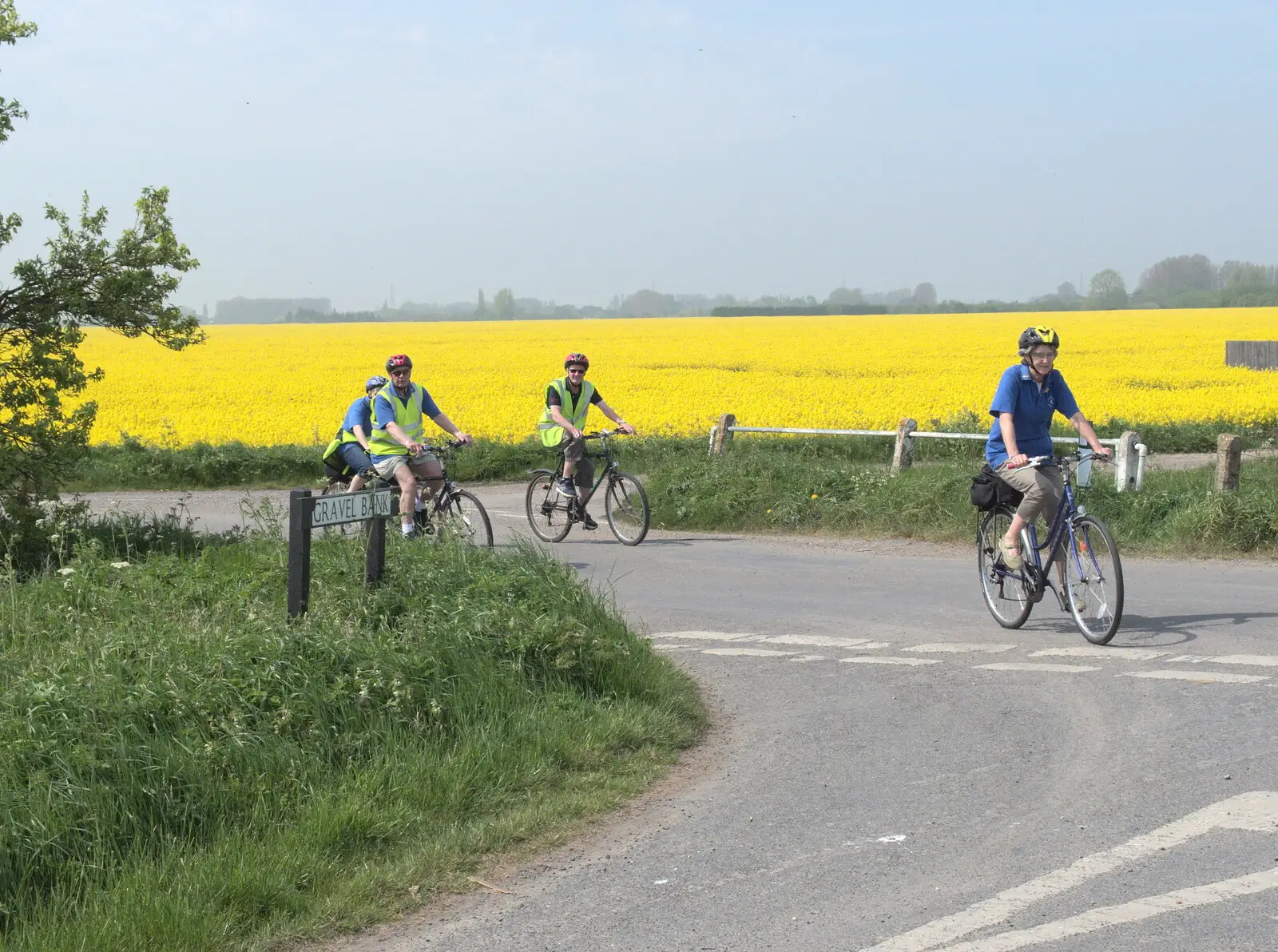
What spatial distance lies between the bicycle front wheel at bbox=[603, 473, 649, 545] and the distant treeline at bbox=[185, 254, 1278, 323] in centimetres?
8674

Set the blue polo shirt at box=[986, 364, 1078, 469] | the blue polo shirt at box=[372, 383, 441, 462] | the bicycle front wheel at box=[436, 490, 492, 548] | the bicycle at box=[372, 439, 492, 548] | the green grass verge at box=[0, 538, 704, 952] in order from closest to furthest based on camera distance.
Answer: the green grass verge at box=[0, 538, 704, 952], the blue polo shirt at box=[986, 364, 1078, 469], the blue polo shirt at box=[372, 383, 441, 462], the bicycle at box=[372, 439, 492, 548], the bicycle front wheel at box=[436, 490, 492, 548]

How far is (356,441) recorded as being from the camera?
1306 centimetres

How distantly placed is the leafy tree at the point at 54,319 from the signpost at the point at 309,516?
421 cm

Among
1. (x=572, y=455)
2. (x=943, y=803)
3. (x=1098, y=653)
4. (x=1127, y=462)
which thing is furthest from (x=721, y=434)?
(x=943, y=803)

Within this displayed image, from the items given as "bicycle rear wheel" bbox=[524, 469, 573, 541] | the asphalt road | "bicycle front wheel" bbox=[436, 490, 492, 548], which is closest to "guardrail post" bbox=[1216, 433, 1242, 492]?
the asphalt road

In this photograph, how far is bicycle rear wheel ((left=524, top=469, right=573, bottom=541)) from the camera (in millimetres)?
14812

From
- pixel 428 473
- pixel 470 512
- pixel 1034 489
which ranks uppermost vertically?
pixel 1034 489

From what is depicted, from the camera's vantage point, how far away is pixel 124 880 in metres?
4.74

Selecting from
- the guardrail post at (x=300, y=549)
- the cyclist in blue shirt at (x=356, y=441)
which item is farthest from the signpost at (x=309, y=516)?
the cyclist in blue shirt at (x=356, y=441)

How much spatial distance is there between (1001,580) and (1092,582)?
74 cm

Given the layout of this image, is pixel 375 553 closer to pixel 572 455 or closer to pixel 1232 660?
pixel 1232 660

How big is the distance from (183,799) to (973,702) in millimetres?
3932

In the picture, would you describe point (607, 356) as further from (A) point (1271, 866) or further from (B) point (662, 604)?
(A) point (1271, 866)

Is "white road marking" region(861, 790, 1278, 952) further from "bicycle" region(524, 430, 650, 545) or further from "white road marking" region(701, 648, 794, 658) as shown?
"bicycle" region(524, 430, 650, 545)
